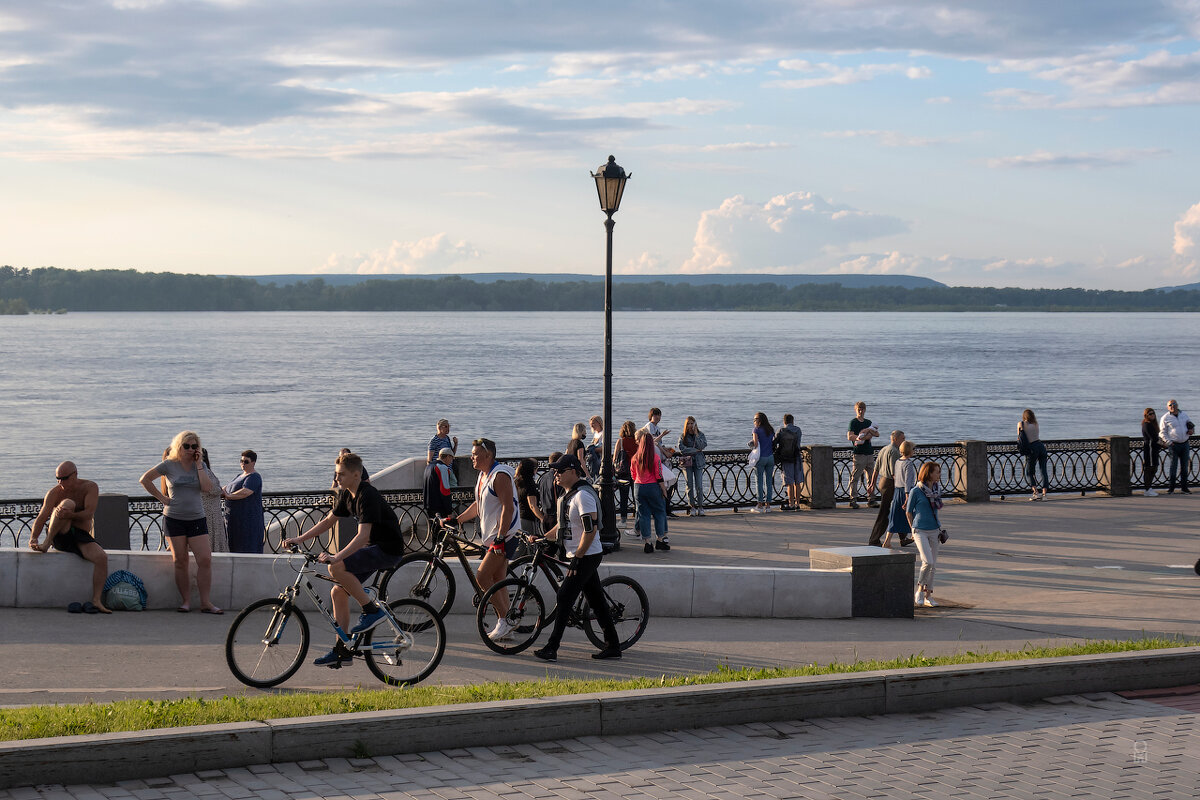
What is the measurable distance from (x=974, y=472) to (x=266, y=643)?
15.8 m

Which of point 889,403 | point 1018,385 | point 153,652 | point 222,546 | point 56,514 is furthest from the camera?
point 1018,385

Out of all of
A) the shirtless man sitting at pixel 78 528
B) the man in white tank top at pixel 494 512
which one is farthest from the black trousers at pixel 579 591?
the shirtless man sitting at pixel 78 528

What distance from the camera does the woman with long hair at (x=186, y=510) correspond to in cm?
1127

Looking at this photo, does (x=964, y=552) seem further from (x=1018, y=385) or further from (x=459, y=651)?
(x=1018, y=385)

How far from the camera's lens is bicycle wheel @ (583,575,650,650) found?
1044cm

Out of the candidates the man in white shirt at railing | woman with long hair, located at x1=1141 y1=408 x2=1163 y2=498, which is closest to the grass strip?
the man in white shirt at railing

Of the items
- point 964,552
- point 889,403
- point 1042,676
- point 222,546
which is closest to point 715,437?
point 889,403

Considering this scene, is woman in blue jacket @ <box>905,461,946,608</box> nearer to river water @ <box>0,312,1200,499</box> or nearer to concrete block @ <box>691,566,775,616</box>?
concrete block @ <box>691,566,775,616</box>

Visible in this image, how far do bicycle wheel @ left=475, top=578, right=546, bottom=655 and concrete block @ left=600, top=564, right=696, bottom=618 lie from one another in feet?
6.96

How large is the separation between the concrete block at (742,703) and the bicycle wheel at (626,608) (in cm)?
233

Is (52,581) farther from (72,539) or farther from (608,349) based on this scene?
(608,349)

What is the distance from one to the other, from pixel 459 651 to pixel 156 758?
3900mm

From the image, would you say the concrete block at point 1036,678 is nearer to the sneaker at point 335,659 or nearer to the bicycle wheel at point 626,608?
the bicycle wheel at point 626,608

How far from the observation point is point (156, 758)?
261 inches
